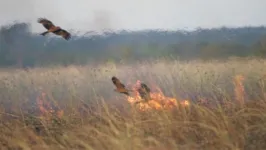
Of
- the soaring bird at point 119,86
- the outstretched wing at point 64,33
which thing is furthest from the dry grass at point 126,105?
the outstretched wing at point 64,33

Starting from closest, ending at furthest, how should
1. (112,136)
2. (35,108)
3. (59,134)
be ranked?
(112,136)
(59,134)
(35,108)

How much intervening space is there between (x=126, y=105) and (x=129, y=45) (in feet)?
0.97

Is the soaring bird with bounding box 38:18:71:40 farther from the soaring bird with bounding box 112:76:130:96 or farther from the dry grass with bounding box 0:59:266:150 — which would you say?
the soaring bird with bounding box 112:76:130:96

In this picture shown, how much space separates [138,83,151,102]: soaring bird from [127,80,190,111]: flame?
15 millimetres

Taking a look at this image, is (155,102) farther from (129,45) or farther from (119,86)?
(129,45)

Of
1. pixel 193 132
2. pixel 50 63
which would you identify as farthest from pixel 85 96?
pixel 193 132

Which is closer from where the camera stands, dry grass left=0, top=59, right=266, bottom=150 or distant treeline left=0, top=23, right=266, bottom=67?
dry grass left=0, top=59, right=266, bottom=150

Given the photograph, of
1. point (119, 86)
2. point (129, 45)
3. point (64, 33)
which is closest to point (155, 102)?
point (119, 86)

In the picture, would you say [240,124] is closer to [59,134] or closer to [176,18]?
[176,18]

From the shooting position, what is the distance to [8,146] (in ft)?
7.01

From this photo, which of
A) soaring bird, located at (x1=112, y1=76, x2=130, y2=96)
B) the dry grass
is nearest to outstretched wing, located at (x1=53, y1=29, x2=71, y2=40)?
the dry grass

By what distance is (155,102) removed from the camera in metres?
2.30

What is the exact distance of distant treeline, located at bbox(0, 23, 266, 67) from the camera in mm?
2354

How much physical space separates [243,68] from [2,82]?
3.85ft
